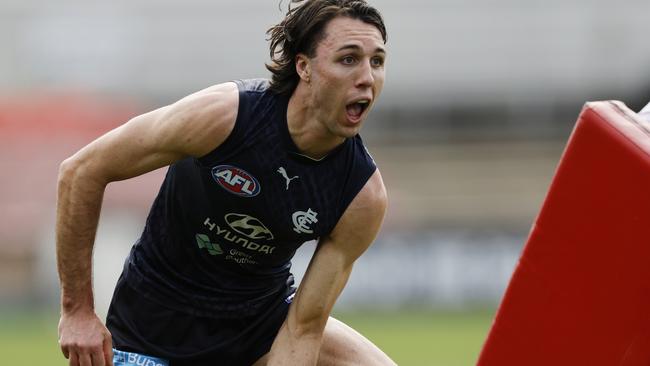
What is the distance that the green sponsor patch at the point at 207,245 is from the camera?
6.06m

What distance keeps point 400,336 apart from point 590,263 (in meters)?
10.4

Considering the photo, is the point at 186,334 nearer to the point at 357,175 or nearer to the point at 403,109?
the point at 357,175

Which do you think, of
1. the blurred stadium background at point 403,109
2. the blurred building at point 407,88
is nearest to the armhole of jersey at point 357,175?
the blurred stadium background at point 403,109

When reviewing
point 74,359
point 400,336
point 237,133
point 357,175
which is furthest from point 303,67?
point 400,336

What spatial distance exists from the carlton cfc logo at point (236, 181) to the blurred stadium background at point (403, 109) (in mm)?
11612

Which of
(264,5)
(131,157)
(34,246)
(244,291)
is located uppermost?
(131,157)

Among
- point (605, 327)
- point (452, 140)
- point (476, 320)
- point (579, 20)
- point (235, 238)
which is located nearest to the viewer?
point (605, 327)

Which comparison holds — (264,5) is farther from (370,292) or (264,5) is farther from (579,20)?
(370,292)

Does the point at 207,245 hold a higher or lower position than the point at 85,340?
higher

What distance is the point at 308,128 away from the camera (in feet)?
19.0

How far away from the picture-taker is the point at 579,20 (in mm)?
26359

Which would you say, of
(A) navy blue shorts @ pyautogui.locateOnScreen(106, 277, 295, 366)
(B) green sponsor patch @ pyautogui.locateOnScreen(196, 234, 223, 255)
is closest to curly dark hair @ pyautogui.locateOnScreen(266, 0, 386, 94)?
(B) green sponsor patch @ pyautogui.locateOnScreen(196, 234, 223, 255)

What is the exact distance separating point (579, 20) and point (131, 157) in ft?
70.9

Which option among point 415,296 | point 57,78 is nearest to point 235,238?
point 415,296
